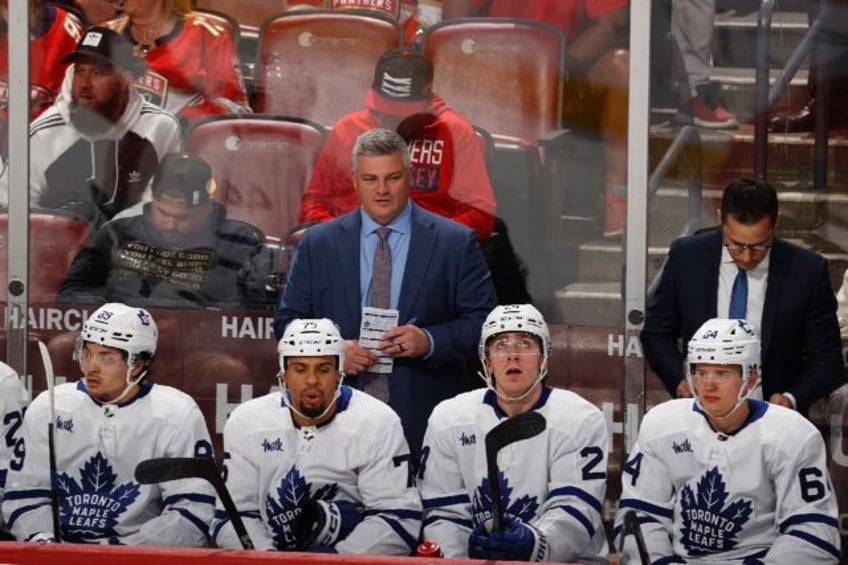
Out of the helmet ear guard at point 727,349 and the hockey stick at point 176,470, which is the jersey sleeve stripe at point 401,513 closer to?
the hockey stick at point 176,470

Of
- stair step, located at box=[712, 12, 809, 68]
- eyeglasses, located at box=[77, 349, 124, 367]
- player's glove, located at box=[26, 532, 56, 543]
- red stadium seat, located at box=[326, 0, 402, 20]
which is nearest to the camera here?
player's glove, located at box=[26, 532, 56, 543]

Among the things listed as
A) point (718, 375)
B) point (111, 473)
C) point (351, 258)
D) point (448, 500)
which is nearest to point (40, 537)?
point (111, 473)

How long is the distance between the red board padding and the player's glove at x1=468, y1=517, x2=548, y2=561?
82cm

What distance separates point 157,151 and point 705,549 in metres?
2.21

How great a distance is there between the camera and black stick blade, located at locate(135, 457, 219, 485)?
216 inches

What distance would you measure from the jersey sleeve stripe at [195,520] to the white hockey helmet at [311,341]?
0.47 m

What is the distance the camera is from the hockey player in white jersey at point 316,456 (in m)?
5.86

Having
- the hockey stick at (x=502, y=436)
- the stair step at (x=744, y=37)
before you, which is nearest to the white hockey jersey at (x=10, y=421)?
the hockey stick at (x=502, y=436)

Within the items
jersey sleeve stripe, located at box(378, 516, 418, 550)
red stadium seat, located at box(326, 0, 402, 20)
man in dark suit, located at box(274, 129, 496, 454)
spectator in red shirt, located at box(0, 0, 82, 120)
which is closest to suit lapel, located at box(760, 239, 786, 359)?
man in dark suit, located at box(274, 129, 496, 454)

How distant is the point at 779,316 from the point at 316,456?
140cm

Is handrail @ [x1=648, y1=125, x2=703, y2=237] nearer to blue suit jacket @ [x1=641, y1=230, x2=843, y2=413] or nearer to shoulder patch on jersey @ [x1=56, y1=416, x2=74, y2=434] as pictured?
blue suit jacket @ [x1=641, y1=230, x2=843, y2=413]

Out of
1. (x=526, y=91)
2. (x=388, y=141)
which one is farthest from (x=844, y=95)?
(x=388, y=141)

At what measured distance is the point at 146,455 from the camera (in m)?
6.13

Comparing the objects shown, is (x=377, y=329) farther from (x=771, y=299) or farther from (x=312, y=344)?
(x=771, y=299)
